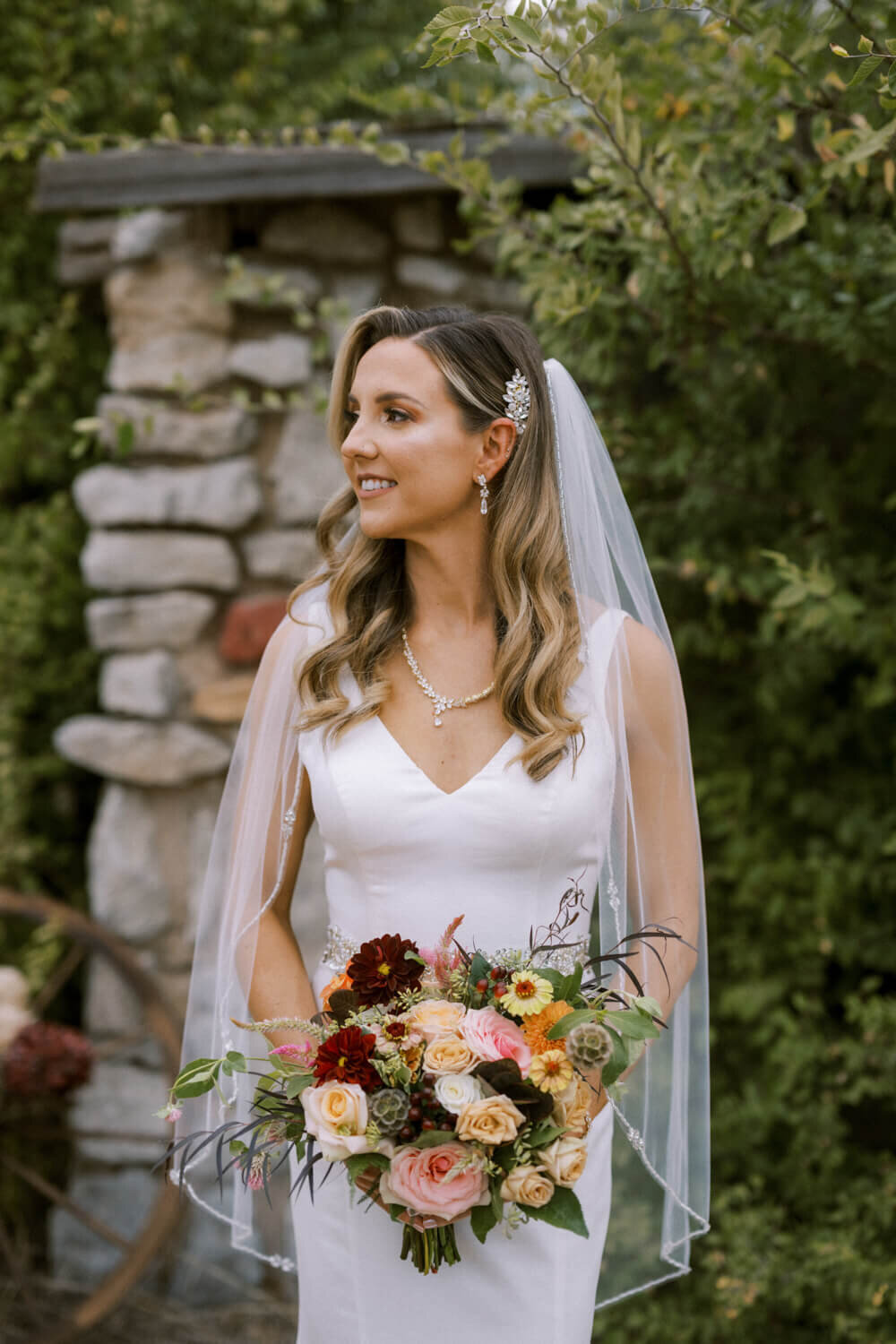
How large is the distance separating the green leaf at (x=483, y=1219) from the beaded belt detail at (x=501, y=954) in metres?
0.31

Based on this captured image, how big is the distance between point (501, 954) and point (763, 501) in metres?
1.65

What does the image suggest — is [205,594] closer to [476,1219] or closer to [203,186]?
[203,186]

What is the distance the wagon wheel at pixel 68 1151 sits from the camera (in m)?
3.17

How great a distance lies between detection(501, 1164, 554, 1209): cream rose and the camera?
4.82ft

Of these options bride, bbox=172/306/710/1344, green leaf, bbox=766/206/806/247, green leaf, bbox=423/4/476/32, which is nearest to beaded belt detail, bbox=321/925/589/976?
bride, bbox=172/306/710/1344

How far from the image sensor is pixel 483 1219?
153 centimetres

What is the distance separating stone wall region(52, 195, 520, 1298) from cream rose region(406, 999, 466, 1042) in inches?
75.9

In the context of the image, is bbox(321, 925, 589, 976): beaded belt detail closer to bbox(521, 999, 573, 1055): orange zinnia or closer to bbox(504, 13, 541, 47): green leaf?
bbox(521, 999, 573, 1055): orange zinnia

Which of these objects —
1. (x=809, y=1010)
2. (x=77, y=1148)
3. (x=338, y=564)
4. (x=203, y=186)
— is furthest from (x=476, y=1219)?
(x=203, y=186)

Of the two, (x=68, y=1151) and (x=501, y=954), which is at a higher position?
(x=501, y=954)

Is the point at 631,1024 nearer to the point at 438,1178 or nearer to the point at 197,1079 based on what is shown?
the point at 438,1178

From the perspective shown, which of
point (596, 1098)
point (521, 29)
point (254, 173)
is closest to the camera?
point (521, 29)

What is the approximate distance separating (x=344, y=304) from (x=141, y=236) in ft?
2.15

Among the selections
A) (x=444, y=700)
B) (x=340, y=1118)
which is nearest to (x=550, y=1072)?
(x=340, y=1118)
